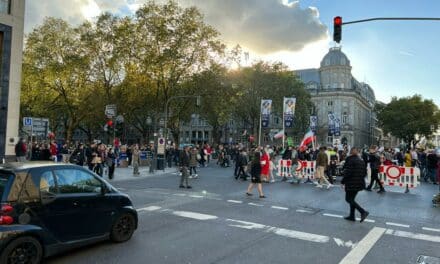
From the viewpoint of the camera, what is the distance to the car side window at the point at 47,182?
5.56 meters

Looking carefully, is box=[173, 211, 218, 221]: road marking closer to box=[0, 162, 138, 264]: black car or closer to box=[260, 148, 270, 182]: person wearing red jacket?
box=[0, 162, 138, 264]: black car

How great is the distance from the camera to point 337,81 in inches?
3693

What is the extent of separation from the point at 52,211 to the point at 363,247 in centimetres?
528

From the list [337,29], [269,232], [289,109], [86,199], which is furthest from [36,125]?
[289,109]

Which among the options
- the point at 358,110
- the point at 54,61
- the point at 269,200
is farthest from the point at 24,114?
the point at 358,110

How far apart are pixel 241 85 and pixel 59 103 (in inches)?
953

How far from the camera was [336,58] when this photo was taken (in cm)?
9362

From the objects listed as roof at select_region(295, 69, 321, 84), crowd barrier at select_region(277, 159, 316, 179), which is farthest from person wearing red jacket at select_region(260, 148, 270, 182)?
roof at select_region(295, 69, 321, 84)

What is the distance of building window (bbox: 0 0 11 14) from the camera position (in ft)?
69.9

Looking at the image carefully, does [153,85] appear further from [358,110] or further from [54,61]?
[358,110]

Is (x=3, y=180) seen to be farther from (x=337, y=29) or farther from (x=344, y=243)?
(x=337, y=29)

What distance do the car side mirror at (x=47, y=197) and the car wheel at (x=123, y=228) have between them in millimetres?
1351

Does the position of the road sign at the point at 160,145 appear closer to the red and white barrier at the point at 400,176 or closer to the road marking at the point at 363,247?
the red and white barrier at the point at 400,176

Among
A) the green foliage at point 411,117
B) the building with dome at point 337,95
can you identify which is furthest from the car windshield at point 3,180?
the building with dome at point 337,95
